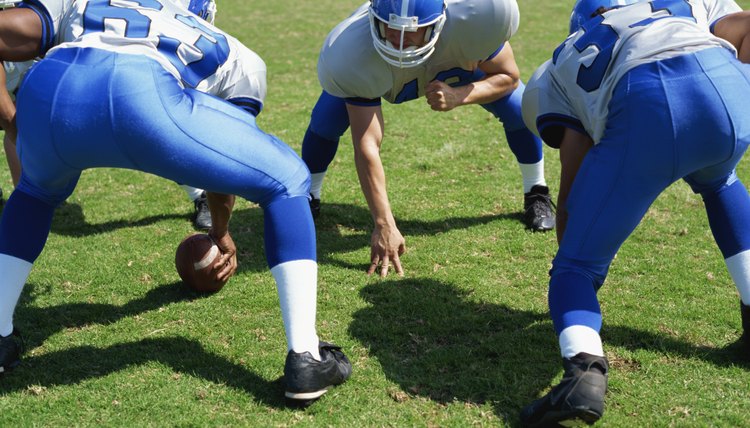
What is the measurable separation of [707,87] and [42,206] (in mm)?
2578

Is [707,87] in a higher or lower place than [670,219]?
higher

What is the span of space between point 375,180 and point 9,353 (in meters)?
1.90

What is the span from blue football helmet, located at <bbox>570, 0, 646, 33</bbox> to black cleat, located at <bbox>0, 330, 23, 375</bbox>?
272cm

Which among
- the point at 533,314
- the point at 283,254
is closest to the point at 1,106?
the point at 283,254

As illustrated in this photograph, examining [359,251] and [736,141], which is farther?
[359,251]

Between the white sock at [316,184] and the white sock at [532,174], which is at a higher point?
the white sock at [532,174]

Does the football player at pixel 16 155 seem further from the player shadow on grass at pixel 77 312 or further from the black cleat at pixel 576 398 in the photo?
the black cleat at pixel 576 398

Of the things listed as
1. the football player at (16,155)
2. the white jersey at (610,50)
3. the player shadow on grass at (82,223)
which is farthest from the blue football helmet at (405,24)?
the player shadow on grass at (82,223)

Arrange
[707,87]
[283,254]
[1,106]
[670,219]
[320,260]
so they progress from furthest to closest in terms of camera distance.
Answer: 1. [670,219]
2. [320,260]
3. [1,106]
4. [283,254]
5. [707,87]

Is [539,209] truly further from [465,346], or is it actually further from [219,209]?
[219,209]

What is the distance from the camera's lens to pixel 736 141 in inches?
111

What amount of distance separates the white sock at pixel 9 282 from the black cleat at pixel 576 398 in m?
2.08

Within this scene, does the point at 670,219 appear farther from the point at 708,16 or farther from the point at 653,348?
the point at 708,16

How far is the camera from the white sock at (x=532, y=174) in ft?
16.6
